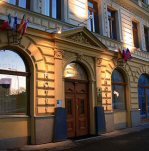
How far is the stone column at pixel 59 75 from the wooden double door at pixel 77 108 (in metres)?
0.67

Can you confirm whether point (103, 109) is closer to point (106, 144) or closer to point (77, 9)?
point (106, 144)

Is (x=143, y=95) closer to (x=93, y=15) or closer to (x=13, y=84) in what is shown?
(x=93, y=15)

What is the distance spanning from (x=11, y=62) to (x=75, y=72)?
363 cm

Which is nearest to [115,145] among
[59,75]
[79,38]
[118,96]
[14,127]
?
[59,75]

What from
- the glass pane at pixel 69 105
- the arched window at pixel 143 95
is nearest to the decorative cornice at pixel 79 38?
the glass pane at pixel 69 105

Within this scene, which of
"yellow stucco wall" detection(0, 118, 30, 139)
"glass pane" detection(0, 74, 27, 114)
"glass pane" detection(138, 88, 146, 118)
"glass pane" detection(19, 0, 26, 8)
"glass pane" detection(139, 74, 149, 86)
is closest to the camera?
"yellow stucco wall" detection(0, 118, 30, 139)

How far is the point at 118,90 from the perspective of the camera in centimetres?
1584

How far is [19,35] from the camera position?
10.2 m

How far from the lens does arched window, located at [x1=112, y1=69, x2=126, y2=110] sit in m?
15.4

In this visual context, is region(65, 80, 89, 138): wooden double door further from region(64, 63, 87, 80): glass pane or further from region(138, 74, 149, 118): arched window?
region(138, 74, 149, 118): arched window

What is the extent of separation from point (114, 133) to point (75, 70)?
376 cm

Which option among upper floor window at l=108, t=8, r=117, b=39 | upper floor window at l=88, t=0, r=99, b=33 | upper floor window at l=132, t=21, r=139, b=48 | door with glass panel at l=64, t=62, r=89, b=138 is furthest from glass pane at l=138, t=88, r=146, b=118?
door with glass panel at l=64, t=62, r=89, b=138

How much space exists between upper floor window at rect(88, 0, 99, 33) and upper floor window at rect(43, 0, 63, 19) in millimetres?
2392

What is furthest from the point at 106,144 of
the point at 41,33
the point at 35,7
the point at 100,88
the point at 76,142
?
the point at 35,7
